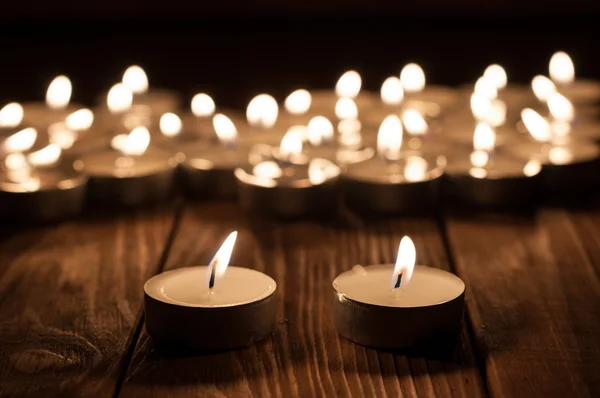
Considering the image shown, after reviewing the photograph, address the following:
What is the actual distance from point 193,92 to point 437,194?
1140 mm

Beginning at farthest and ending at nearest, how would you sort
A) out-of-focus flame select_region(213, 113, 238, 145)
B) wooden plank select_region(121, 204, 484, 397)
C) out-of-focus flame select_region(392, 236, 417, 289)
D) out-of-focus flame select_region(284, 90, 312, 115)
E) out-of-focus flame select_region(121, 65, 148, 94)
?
out-of-focus flame select_region(121, 65, 148, 94) → out-of-focus flame select_region(284, 90, 312, 115) → out-of-focus flame select_region(213, 113, 238, 145) → out-of-focus flame select_region(392, 236, 417, 289) → wooden plank select_region(121, 204, 484, 397)

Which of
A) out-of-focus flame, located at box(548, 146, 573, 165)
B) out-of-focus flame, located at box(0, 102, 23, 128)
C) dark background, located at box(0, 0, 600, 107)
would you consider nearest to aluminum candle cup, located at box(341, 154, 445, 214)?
out-of-focus flame, located at box(548, 146, 573, 165)

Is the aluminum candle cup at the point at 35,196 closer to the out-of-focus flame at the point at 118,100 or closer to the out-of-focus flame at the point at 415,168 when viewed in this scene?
the out-of-focus flame at the point at 118,100

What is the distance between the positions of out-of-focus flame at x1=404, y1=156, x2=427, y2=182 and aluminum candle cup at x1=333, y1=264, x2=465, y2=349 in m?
0.46

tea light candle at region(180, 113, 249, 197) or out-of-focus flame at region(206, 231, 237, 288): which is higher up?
out-of-focus flame at region(206, 231, 237, 288)

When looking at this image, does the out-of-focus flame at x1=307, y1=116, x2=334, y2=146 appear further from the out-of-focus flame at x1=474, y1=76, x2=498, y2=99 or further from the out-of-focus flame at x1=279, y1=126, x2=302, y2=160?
the out-of-focus flame at x1=474, y1=76, x2=498, y2=99

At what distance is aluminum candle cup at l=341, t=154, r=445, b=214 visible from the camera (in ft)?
4.96

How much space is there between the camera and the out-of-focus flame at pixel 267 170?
5.13 ft

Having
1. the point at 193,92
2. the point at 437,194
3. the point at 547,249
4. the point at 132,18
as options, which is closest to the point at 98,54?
the point at 132,18

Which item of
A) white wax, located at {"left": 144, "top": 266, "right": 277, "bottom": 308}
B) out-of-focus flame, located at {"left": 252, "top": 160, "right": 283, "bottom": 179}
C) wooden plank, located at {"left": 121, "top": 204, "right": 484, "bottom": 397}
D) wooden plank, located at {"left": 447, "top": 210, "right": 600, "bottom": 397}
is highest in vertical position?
white wax, located at {"left": 144, "top": 266, "right": 277, "bottom": 308}

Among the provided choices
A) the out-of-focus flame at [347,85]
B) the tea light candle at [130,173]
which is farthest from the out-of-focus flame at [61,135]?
the out-of-focus flame at [347,85]

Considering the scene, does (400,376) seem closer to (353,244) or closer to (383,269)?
(383,269)

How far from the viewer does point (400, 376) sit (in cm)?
98

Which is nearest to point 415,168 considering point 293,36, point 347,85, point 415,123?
point 415,123
